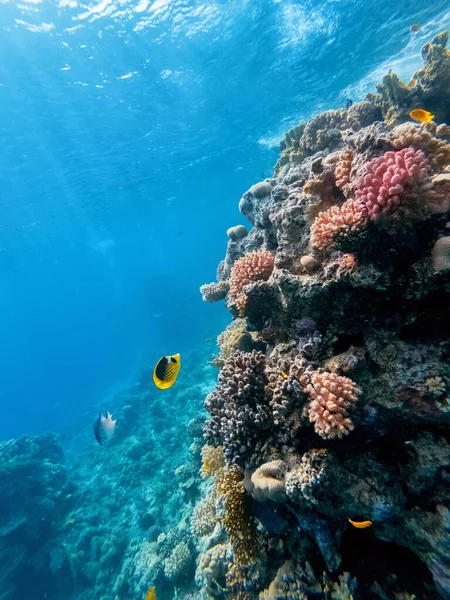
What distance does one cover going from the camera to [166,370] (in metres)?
3.56

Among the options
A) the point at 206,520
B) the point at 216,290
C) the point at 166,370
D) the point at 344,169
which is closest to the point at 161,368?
the point at 166,370

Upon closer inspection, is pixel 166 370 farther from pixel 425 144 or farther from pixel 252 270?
pixel 425 144

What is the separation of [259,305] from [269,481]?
253cm

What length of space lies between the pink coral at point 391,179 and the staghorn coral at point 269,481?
3.00m

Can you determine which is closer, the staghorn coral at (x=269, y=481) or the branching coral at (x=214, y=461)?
the staghorn coral at (x=269, y=481)

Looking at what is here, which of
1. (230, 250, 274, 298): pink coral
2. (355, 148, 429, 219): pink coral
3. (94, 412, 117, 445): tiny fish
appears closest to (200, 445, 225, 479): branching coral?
(230, 250, 274, 298): pink coral

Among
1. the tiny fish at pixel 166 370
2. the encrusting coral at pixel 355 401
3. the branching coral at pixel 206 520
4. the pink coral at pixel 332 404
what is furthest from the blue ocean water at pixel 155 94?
the branching coral at pixel 206 520

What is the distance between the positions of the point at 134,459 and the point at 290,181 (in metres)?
17.7

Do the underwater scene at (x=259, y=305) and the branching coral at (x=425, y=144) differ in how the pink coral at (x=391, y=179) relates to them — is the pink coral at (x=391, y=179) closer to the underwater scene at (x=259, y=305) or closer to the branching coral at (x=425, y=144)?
the underwater scene at (x=259, y=305)

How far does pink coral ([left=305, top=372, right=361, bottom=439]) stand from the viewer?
281 cm

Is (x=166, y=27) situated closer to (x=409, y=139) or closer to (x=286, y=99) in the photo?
(x=286, y=99)

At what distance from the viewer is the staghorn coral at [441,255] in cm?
256

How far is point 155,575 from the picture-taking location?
855 cm

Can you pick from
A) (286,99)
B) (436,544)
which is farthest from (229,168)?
(436,544)
